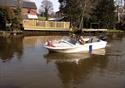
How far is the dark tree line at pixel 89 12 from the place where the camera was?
58375 mm

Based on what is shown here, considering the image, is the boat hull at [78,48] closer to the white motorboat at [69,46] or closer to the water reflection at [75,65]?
the white motorboat at [69,46]

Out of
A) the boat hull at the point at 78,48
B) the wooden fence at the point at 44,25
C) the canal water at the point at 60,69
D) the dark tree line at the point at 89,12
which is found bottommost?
the canal water at the point at 60,69

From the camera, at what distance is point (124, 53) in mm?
29344

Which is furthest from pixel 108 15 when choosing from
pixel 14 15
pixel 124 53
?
pixel 124 53

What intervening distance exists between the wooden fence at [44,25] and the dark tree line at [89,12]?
4.30m

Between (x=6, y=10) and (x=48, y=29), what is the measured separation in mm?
8876

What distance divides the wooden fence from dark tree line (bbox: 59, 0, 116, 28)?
430 cm

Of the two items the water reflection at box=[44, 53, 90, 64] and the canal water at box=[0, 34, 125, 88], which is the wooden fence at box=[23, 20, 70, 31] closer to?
the canal water at box=[0, 34, 125, 88]

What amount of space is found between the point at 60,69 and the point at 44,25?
32.3 m

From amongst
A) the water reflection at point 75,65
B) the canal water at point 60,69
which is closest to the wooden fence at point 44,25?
the canal water at point 60,69

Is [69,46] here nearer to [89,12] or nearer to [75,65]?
[75,65]

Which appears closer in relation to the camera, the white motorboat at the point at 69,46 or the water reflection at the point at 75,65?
the water reflection at the point at 75,65

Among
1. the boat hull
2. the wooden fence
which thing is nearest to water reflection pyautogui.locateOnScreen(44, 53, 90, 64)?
the boat hull

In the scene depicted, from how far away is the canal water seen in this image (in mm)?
17375
